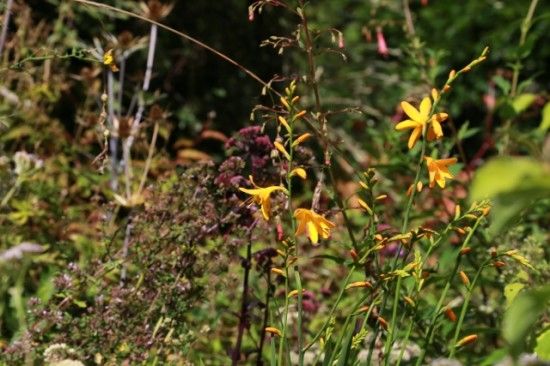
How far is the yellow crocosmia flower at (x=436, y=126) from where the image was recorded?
1.86 metres

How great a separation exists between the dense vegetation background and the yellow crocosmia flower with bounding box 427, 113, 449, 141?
164mm

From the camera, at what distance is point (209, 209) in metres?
2.44

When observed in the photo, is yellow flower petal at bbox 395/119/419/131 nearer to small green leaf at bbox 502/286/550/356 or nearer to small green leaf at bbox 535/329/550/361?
small green leaf at bbox 535/329/550/361

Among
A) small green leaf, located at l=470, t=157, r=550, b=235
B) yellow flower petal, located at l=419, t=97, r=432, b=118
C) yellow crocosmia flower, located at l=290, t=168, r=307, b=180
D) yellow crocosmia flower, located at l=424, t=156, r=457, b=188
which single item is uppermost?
yellow flower petal, located at l=419, t=97, r=432, b=118

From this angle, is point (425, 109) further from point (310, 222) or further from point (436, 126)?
point (310, 222)

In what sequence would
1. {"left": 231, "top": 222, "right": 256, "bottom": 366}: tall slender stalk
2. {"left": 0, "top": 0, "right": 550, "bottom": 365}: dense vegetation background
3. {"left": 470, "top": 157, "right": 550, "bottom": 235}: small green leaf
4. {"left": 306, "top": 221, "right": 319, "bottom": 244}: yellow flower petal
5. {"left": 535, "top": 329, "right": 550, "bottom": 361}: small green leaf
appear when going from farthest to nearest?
{"left": 231, "top": 222, "right": 256, "bottom": 366}: tall slender stalk → {"left": 0, "top": 0, "right": 550, "bottom": 365}: dense vegetation background → {"left": 535, "top": 329, "right": 550, "bottom": 361}: small green leaf → {"left": 306, "top": 221, "right": 319, "bottom": 244}: yellow flower petal → {"left": 470, "top": 157, "right": 550, "bottom": 235}: small green leaf

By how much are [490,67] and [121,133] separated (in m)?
4.55

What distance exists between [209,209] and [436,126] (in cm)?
78

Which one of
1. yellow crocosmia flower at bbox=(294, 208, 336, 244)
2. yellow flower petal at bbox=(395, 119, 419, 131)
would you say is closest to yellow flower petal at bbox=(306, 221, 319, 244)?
yellow crocosmia flower at bbox=(294, 208, 336, 244)

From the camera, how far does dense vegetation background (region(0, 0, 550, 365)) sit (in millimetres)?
2131

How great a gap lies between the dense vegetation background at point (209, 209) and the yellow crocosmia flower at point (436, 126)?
16 cm

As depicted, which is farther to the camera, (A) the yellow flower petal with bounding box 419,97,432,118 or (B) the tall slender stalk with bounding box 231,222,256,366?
(B) the tall slender stalk with bounding box 231,222,256,366

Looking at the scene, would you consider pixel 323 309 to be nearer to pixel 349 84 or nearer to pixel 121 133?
pixel 121 133

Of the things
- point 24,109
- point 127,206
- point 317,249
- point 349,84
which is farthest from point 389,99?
point 127,206
